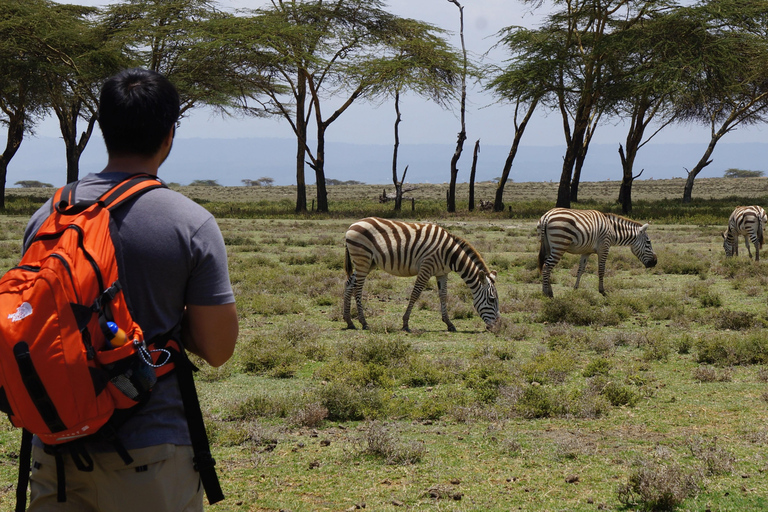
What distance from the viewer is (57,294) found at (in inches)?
90.3

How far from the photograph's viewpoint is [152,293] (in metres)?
2.59

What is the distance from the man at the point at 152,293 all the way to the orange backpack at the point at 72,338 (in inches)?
2.4

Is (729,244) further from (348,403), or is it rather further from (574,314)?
(348,403)

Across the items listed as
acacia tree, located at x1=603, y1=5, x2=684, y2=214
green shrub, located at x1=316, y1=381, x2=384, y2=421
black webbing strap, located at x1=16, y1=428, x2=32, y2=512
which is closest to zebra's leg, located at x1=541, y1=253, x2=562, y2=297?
green shrub, located at x1=316, y1=381, x2=384, y2=421

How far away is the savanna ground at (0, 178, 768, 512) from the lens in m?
5.50

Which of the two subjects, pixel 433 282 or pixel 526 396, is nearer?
pixel 526 396

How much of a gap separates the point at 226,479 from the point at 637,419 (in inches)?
162

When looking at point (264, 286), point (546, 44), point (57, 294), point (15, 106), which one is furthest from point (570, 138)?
point (57, 294)

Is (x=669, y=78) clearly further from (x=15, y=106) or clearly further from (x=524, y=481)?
(x=15, y=106)

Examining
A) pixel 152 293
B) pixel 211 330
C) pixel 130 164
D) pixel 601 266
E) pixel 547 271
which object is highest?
pixel 130 164

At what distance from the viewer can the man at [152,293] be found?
2.51 meters

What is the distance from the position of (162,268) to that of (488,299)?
1028 cm

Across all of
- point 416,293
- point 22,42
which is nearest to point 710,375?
point 416,293

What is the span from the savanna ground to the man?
2.89 meters
